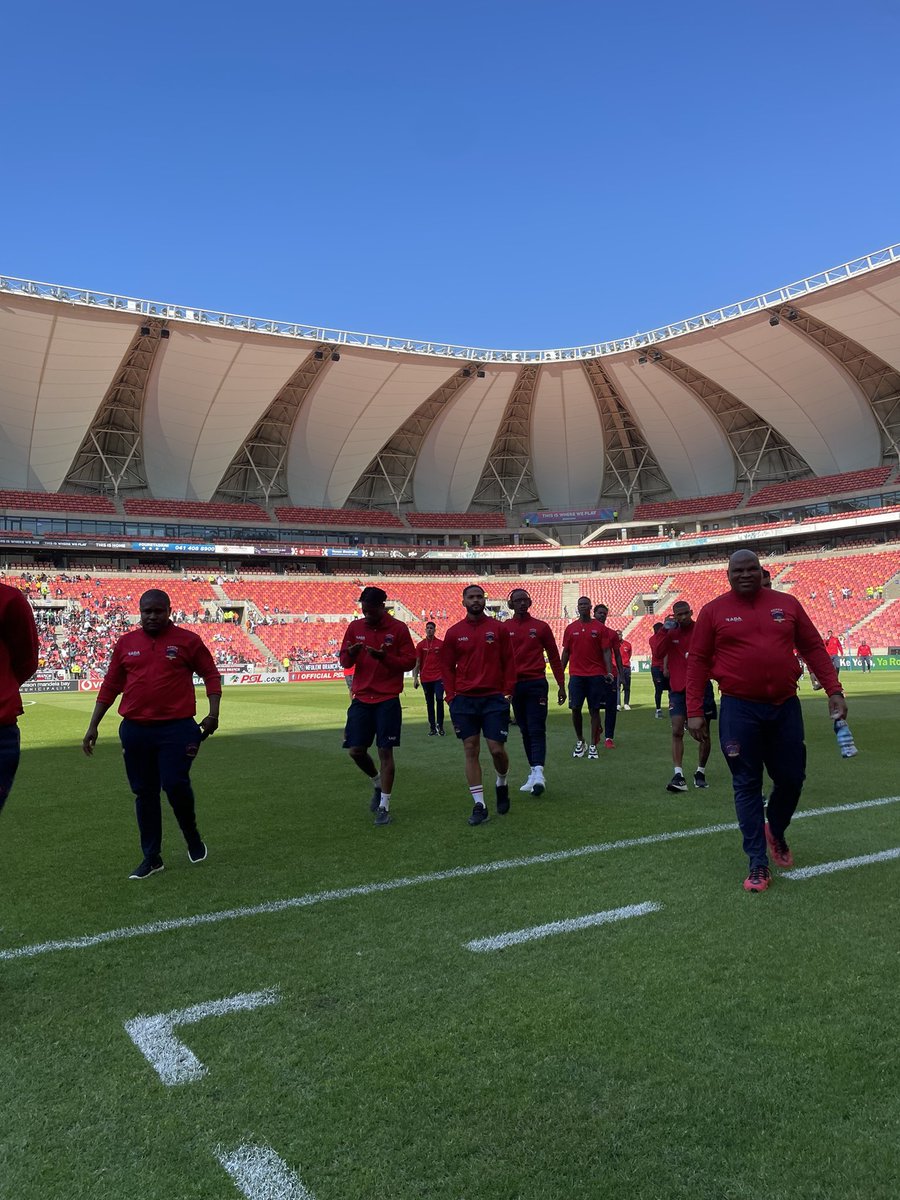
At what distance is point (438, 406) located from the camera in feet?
196

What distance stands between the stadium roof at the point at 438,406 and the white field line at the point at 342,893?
4295cm

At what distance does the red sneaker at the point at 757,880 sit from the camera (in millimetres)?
4812

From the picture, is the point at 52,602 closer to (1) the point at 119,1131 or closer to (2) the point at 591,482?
(2) the point at 591,482

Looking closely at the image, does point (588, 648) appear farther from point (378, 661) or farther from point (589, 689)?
point (378, 661)

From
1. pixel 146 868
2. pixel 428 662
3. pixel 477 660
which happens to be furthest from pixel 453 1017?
pixel 428 662

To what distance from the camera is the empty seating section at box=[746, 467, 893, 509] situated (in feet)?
181

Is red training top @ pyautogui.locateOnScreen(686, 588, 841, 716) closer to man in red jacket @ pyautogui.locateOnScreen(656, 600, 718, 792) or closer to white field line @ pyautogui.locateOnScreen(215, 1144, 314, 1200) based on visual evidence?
man in red jacket @ pyautogui.locateOnScreen(656, 600, 718, 792)

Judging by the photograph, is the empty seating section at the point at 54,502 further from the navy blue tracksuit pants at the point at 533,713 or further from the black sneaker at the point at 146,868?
the black sneaker at the point at 146,868

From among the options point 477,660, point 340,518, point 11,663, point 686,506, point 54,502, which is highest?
point 54,502

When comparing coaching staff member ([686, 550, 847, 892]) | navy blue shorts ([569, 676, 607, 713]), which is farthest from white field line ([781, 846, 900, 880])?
navy blue shorts ([569, 676, 607, 713])

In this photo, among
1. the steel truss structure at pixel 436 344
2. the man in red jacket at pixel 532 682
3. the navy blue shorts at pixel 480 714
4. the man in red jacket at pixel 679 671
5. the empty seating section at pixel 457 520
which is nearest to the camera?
the navy blue shorts at pixel 480 714

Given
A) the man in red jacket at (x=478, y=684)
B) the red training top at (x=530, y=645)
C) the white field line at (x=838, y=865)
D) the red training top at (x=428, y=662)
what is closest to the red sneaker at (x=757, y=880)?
the white field line at (x=838, y=865)

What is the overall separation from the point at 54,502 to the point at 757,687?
6032 centimetres

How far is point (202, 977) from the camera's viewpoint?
382cm
